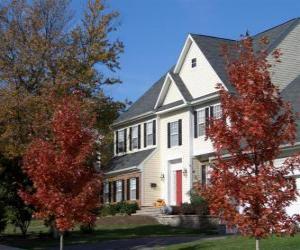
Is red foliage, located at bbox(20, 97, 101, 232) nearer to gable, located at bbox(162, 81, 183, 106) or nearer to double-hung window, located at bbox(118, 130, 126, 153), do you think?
gable, located at bbox(162, 81, 183, 106)

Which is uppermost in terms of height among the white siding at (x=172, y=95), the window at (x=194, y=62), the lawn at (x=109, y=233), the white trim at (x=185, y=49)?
the white trim at (x=185, y=49)

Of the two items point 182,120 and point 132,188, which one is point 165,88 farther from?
point 132,188

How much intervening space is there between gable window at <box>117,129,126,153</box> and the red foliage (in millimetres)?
24502

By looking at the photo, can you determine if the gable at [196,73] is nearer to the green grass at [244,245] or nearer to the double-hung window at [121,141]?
the double-hung window at [121,141]

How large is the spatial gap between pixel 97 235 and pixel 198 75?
11.3m

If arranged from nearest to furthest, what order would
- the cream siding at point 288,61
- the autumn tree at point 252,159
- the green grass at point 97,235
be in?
the autumn tree at point 252,159, the green grass at point 97,235, the cream siding at point 288,61

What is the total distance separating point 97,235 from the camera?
2761 centimetres

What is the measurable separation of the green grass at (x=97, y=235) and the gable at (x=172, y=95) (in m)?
8.15

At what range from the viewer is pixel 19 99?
1008 inches

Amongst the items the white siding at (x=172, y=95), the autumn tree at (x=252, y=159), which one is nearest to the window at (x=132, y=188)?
the white siding at (x=172, y=95)

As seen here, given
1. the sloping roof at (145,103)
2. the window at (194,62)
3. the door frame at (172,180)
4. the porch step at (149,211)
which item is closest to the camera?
the porch step at (149,211)

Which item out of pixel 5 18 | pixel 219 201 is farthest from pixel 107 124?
pixel 219 201

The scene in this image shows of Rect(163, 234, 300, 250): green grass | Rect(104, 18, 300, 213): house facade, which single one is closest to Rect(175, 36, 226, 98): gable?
Rect(104, 18, 300, 213): house facade

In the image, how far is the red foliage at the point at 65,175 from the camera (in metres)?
17.2
